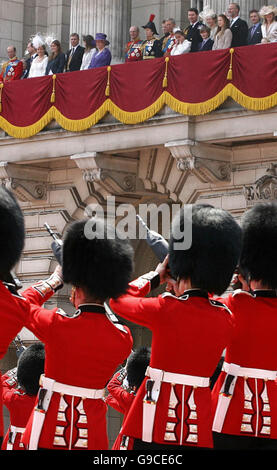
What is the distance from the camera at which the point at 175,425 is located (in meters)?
7.49

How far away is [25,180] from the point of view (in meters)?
18.7

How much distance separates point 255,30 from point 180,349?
31.2 ft

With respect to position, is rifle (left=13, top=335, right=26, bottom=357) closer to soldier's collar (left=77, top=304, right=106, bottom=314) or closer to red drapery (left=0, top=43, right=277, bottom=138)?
red drapery (left=0, top=43, right=277, bottom=138)

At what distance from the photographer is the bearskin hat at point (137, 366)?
10.9 metres

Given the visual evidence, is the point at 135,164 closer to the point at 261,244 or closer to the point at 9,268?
the point at 261,244

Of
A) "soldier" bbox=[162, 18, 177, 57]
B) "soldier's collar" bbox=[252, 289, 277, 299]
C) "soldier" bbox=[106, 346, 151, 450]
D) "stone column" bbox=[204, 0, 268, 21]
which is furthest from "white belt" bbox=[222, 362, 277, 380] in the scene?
"stone column" bbox=[204, 0, 268, 21]

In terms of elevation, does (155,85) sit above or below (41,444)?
above

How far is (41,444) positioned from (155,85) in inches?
379

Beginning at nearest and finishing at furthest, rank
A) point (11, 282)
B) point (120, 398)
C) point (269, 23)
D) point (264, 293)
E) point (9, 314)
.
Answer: point (9, 314)
point (11, 282)
point (264, 293)
point (120, 398)
point (269, 23)

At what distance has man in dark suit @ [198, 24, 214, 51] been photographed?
1655 centimetres

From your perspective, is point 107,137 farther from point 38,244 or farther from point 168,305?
point 168,305

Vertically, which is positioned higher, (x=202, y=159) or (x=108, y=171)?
(x=202, y=159)

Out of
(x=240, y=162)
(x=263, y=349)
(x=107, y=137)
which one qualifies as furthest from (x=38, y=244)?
(x=263, y=349)

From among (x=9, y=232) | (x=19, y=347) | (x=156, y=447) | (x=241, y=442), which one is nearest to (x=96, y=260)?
(x=9, y=232)
